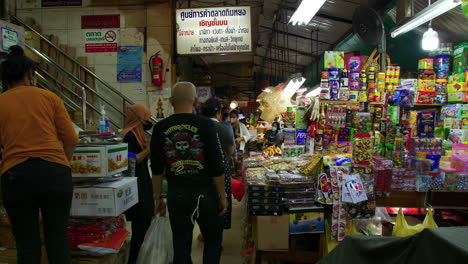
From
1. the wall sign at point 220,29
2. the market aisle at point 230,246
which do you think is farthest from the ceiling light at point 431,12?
the market aisle at point 230,246

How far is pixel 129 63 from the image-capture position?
19.9 feet

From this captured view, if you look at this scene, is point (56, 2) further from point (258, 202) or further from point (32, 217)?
point (258, 202)

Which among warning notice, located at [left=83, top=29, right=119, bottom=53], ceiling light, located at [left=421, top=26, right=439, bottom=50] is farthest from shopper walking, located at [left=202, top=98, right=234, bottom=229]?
warning notice, located at [left=83, top=29, right=119, bottom=53]

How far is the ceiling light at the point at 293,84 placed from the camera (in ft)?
19.5

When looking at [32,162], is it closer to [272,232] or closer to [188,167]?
[188,167]

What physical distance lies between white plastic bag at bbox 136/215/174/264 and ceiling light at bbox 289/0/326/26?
9.93 ft

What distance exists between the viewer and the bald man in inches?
83.8

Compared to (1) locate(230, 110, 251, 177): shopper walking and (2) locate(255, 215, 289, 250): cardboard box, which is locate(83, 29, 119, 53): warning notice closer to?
(1) locate(230, 110, 251, 177): shopper walking

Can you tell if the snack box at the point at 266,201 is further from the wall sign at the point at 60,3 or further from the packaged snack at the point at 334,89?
the wall sign at the point at 60,3

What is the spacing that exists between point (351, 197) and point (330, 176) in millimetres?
256

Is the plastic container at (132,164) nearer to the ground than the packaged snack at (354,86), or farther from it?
nearer to the ground

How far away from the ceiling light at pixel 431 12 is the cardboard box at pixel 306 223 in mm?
2691

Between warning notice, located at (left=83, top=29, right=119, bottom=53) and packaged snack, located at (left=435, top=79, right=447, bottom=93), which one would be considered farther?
warning notice, located at (left=83, top=29, right=119, bottom=53)

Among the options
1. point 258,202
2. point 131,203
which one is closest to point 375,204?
point 258,202
